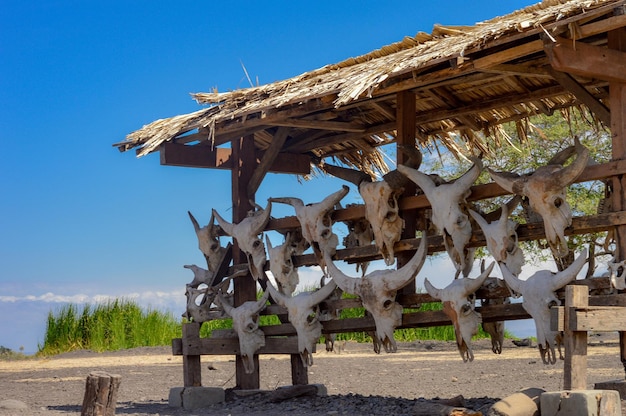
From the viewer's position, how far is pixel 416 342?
16.7 metres

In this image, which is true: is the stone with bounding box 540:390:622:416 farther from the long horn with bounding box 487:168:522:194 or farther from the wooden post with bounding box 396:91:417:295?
the wooden post with bounding box 396:91:417:295

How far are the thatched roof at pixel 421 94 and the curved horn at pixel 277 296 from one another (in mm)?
1561

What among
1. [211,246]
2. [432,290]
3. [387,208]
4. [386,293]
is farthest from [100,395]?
[211,246]

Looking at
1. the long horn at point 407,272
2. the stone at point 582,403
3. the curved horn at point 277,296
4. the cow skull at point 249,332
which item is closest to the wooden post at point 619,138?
the stone at point 582,403

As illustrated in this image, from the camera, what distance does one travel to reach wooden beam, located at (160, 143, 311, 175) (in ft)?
32.1

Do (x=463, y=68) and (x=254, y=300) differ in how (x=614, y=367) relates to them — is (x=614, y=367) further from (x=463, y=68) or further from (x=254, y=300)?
(x=463, y=68)

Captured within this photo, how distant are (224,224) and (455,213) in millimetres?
3103

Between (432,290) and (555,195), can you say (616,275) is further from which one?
(432,290)

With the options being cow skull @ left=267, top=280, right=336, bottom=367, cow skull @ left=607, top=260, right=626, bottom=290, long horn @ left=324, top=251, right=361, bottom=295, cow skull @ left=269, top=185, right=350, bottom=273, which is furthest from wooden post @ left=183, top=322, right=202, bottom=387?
cow skull @ left=607, top=260, right=626, bottom=290

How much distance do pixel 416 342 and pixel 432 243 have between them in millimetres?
9301

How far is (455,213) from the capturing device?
7.32m

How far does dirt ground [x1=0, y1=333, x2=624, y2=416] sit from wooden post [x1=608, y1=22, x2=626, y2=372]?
279 cm

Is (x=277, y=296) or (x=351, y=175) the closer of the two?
(x=351, y=175)

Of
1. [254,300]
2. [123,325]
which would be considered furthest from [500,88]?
[123,325]
